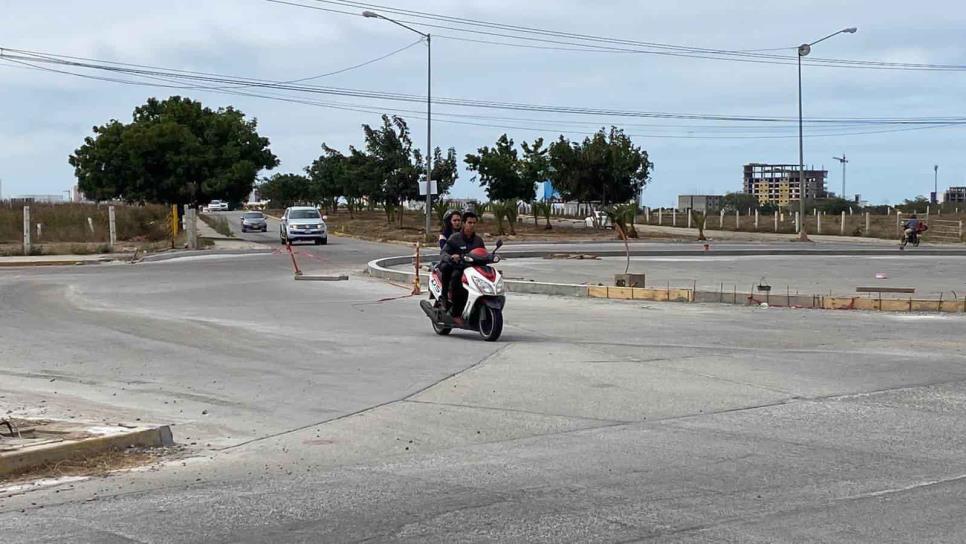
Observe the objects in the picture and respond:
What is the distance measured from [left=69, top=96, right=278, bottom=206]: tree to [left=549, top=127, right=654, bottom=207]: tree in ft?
54.5

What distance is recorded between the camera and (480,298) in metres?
13.7

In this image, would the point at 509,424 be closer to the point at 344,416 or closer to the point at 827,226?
the point at 344,416

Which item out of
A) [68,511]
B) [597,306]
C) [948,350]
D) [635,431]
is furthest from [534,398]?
[597,306]

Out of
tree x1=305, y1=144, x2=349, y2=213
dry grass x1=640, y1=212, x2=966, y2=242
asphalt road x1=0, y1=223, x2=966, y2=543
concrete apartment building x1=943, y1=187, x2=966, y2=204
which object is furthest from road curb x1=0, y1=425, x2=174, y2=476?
concrete apartment building x1=943, y1=187, x2=966, y2=204

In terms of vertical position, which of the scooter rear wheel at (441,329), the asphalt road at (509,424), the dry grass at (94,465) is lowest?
the dry grass at (94,465)

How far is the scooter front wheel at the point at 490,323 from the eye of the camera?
1362cm

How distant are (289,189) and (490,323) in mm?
132904

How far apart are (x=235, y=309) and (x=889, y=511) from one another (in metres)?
13.8

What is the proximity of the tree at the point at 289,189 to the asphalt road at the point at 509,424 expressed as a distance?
10982cm

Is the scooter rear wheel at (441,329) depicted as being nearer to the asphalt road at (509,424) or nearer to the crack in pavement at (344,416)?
the asphalt road at (509,424)

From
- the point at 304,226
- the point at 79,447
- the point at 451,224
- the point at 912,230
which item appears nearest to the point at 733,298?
the point at 451,224

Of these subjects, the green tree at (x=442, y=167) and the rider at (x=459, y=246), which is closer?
the rider at (x=459, y=246)

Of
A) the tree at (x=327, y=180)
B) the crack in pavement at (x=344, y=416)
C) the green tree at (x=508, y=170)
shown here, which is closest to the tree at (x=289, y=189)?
the tree at (x=327, y=180)

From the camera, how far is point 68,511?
6.03 m
